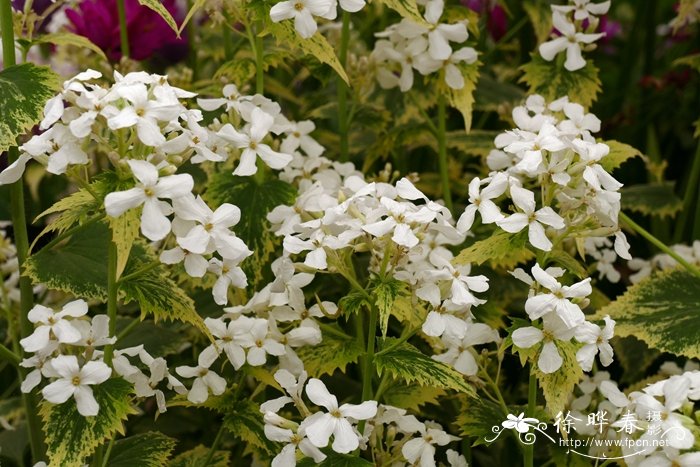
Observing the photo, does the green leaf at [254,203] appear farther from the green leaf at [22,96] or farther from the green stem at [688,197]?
the green stem at [688,197]

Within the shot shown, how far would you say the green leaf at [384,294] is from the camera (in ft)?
2.43

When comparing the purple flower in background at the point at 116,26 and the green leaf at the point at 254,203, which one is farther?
the purple flower in background at the point at 116,26

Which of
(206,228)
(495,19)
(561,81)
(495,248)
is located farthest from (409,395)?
(495,19)

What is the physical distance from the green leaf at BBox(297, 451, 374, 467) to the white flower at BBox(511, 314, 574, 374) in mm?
159

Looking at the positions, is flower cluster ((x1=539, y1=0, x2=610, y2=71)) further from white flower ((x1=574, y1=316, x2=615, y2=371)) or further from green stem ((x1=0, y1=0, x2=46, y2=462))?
green stem ((x1=0, y1=0, x2=46, y2=462))

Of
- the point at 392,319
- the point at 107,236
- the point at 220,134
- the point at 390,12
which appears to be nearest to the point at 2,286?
the point at 107,236

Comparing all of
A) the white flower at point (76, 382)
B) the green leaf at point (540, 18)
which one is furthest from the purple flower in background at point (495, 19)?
the white flower at point (76, 382)

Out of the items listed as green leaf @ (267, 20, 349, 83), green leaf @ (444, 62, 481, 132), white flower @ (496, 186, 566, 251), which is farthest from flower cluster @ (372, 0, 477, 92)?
white flower @ (496, 186, 566, 251)

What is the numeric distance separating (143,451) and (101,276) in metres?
0.17

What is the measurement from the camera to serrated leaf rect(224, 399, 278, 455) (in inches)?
33.8

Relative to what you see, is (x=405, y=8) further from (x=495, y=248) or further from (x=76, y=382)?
(x=76, y=382)

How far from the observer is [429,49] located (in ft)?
3.49

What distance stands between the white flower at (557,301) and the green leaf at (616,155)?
0.70 feet

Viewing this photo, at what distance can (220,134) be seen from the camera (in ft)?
2.96
